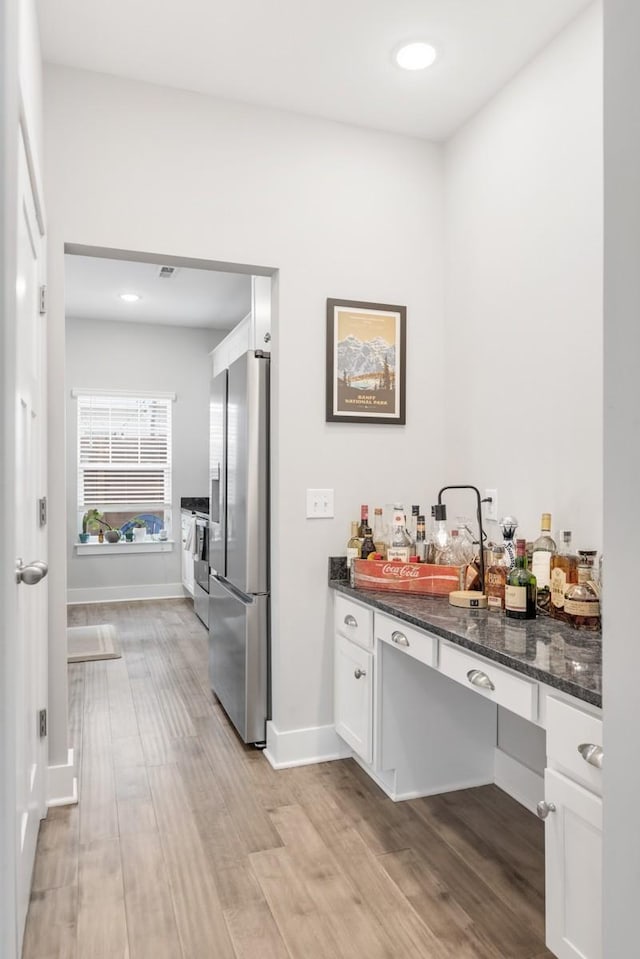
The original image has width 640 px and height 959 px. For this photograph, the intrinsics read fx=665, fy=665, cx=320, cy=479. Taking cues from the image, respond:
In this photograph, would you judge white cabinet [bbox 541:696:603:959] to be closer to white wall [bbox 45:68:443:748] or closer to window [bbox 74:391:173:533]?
white wall [bbox 45:68:443:748]

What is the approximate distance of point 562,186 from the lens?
2336 mm

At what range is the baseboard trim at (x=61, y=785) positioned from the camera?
2.48 metres

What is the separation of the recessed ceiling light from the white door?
4.83 feet

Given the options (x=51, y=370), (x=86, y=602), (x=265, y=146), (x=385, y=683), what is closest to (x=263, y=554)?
(x=385, y=683)

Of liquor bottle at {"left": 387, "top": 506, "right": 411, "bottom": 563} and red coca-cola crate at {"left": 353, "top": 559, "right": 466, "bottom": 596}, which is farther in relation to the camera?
liquor bottle at {"left": 387, "top": 506, "right": 411, "bottom": 563}

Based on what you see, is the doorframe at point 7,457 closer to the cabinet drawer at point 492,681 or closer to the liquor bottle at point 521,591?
the cabinet drawer at point 492,681

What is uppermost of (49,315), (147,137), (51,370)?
(147,137)

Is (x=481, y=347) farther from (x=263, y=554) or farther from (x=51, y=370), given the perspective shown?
(x=51, y=370)

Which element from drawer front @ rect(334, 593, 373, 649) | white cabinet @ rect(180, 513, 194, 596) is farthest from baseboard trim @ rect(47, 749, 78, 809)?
white cabinet @ rect(180, 513, 194, 596)

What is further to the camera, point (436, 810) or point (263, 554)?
point (263, 554)

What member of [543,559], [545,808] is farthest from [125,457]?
[545,808]

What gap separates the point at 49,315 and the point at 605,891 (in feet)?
7.98

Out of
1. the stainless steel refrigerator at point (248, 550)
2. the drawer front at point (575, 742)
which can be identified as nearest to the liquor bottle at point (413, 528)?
the stainless steel refrigerator at point (248, 550)

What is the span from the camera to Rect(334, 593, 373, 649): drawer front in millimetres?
2566
